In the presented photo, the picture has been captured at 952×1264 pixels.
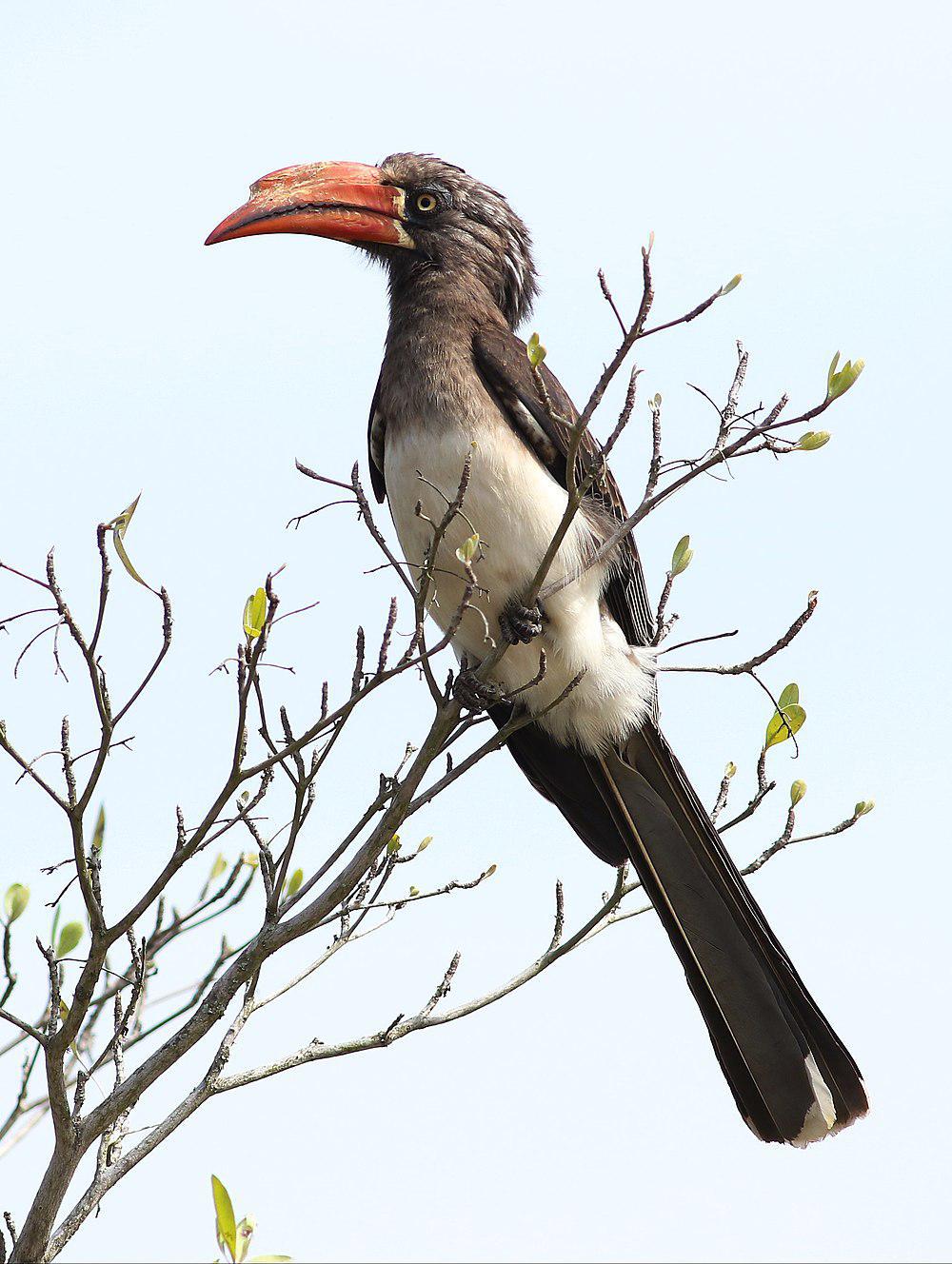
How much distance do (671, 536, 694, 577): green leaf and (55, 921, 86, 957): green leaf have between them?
1.71 metres

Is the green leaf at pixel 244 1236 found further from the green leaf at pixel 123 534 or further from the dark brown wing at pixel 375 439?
the dark brown wing at pixel 375 439

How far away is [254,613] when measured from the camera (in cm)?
276

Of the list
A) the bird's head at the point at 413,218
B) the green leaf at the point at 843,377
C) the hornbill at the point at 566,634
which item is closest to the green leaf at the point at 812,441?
the green leaf at the point at 843,377

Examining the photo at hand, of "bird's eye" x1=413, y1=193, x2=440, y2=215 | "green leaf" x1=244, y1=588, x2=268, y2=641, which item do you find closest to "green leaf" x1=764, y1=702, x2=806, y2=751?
→ "green leaf" x1=244, y1=588, x2=268, y2=641

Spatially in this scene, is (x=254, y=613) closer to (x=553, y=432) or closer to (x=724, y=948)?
(x=553, y=432)

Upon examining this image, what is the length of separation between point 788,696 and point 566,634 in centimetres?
66

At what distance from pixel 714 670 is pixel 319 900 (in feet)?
3.73

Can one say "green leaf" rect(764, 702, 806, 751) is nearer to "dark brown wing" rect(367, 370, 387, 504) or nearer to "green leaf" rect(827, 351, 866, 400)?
"green leaf" rect(827, 351, 866, 400)

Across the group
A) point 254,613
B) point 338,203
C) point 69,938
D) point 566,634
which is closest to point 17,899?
point 69,938

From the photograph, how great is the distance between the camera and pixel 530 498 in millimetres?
3686

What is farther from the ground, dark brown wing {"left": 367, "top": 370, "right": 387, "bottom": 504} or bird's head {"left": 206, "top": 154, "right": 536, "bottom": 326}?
bird's head {"left": 206, "top": 154, "right": 536, "bottom": 326}

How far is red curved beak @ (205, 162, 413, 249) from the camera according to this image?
438cm

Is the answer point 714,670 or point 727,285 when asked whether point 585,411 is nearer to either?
point 727,285

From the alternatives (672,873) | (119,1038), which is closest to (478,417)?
(672,873)
